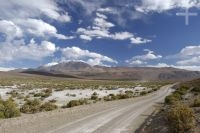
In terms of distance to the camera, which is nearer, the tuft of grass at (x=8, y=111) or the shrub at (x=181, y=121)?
the shrub at (x=181, y=121)

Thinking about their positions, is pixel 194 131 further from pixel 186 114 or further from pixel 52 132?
pixel 52 132

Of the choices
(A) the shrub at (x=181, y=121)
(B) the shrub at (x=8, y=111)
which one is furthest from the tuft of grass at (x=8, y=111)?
(A) the shrub at (x=181, y=121)

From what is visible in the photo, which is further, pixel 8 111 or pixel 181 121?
pixel 8 111

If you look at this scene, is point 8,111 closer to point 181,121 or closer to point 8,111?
point 8,111

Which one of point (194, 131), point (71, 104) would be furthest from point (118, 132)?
point (71, 104)

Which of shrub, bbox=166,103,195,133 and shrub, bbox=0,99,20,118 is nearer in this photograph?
shrub, bbox=166,103,195,133

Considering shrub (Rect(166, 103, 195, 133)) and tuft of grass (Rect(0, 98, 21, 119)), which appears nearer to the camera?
shrub (Rect(166, 103, 195, 133))

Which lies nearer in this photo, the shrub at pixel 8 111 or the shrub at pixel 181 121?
the shrub at pixel 181 121

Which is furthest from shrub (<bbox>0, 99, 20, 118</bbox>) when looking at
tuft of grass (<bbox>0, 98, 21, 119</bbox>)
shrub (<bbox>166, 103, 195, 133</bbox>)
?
shrub (<bbox>166, 103, 195, 133</bbox>)

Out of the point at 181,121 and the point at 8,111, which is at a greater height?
the point at 181,121

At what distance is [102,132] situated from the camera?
18.0m

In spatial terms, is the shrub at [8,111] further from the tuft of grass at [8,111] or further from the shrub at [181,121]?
the shrub at [181,121]

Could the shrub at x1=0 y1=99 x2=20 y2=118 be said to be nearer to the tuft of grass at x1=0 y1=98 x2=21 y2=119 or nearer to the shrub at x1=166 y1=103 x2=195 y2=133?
the tuft of grass at x1=0 y1=98 x2=21 y2=119

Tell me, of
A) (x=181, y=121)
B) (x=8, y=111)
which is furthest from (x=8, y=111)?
(x=181, y=121)
